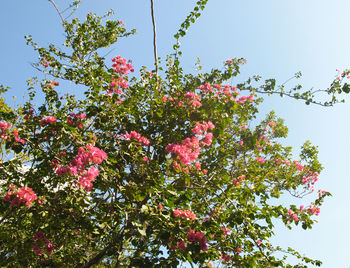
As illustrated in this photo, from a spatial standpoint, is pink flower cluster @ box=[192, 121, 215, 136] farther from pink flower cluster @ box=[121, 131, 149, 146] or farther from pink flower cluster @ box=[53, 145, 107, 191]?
pink flower cluster @ box=[53, 145, 107, 191]

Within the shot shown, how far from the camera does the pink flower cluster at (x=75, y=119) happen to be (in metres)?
3.99

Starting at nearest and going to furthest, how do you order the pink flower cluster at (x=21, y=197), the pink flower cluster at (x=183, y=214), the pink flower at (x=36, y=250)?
the pink flower cluster at (x=21, y=197)
the pink flower cluster at (x=183, y=214)
the pink flower at (x=36, y=250)

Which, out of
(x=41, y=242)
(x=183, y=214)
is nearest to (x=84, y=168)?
(x=183, y=214)

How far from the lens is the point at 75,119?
4.11 meters

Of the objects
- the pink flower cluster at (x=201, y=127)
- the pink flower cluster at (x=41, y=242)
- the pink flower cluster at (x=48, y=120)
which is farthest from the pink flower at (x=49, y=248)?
the pink flower cluster at (x=201, y=127)

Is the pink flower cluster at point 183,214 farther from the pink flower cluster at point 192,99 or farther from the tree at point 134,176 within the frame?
the pink flower cluster at point 192,99

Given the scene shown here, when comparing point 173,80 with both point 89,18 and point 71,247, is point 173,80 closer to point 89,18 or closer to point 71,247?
point 71,247

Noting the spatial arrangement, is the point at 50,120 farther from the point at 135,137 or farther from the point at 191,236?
the point at 191,236

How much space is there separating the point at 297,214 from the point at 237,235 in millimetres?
1174

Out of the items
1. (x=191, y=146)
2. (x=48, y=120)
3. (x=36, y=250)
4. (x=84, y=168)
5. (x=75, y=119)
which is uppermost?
(x=191, y=146)

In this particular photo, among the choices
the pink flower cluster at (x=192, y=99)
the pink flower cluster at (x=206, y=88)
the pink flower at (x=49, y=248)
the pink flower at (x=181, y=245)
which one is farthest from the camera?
the pink flower cluster at (x=206, y=88)

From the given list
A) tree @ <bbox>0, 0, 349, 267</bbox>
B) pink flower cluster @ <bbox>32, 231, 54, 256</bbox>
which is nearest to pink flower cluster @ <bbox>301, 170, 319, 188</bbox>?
tree @ <bbox>0, 0, 349, 267</bbox>

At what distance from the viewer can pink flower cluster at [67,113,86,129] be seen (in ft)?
13.1

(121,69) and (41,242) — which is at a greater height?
(121,69)
